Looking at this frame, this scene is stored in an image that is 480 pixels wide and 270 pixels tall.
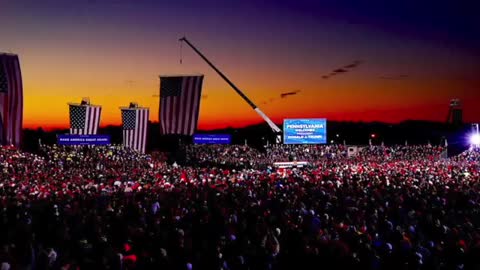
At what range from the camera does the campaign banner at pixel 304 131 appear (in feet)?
190

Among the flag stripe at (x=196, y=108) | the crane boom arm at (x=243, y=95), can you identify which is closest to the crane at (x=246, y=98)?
the crane boom arm at (x=243, y=95)

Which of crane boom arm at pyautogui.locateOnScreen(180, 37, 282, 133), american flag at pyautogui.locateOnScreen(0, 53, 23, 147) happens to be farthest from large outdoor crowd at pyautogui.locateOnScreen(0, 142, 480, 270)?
crane boom arm at pyautogui.locateOnScreen(180, 37, 282, 133)

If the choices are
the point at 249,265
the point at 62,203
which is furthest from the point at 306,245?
the point at 62,203

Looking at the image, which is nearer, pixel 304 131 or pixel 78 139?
pixel 78 139

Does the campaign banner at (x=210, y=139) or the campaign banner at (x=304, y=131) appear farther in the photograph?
the campaign banner at (x=210, y=139)

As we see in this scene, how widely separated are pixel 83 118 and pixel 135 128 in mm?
4507

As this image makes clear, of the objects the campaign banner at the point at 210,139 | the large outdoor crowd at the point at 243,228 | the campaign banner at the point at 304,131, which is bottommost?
the large outdoor crowd at the point at 243,228

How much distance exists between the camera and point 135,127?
42375mm

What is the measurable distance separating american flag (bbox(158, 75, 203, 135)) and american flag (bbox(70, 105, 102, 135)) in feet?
Result: 29.1

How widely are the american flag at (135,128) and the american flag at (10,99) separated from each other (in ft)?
40.6

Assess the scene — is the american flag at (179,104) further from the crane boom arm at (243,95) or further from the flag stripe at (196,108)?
the crane boom arm at (243,95)

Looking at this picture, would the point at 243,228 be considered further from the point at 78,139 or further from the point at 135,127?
the point at 78,139

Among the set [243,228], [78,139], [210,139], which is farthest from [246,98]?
[243,228]

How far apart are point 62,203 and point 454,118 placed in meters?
114
